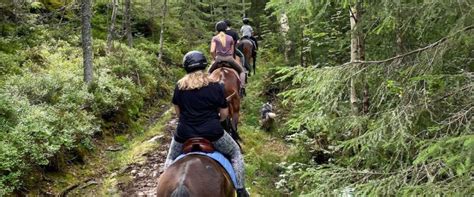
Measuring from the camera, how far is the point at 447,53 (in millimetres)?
4910

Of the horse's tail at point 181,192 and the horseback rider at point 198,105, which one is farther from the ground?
the horseback rider at point 198,105

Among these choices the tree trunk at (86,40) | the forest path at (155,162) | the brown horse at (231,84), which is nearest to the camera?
the forest path at (155,162)

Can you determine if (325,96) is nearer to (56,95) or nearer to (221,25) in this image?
(221,25)

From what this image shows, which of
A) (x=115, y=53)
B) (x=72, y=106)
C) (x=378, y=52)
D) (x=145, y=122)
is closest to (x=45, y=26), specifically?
(x=115, y=53)

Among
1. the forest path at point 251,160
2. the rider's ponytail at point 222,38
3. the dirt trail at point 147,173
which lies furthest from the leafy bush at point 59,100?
the rider's ponytail at point 222,38

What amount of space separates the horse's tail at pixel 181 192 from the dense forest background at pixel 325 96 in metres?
1.39

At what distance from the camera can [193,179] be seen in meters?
4.37

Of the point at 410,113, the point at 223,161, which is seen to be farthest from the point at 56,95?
the point at 410,113

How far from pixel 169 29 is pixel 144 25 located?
160cm

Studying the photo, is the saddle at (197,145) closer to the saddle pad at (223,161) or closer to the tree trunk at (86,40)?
the saddle pad at (223,161)

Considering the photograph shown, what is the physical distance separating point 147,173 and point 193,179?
4552 mm

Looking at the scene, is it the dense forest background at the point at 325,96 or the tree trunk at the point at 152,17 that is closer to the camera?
the dense forest background at the point at 325,96

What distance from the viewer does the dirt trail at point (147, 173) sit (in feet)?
25.7

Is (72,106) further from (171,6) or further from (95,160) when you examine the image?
(171,6)
